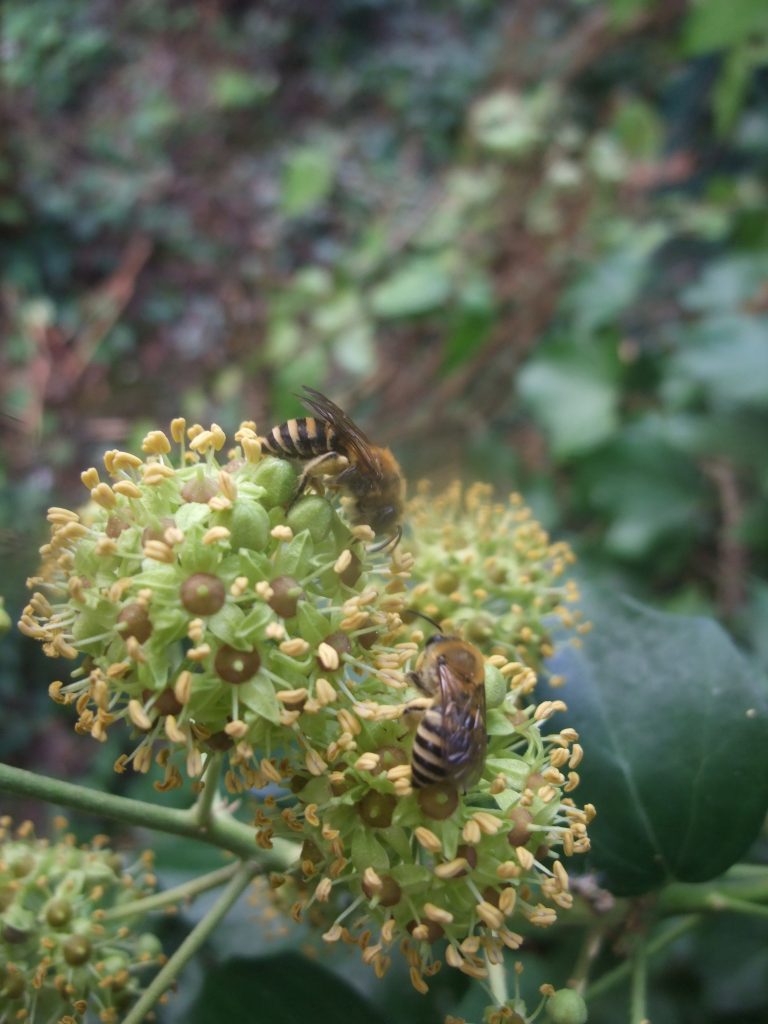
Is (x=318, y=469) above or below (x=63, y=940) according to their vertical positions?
above

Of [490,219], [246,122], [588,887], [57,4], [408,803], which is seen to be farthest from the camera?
[246,122]

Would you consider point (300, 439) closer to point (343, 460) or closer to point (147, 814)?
point (343, 460)

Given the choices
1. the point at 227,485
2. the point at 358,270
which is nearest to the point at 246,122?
the point at 358,270

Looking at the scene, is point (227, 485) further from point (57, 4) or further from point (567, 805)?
point (57, 4)

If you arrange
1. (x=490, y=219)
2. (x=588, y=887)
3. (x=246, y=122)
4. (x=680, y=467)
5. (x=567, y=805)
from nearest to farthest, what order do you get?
1. (x=567, y=805)
2. (x=588, y=887)
3. (x=680, y=467)
4. (x=490, y=219)
5. (x=246, y=122)

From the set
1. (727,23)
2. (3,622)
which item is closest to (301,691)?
(3,622)

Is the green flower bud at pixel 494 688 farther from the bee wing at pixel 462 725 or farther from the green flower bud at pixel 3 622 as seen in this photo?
the green flower bud at pixel 3 622

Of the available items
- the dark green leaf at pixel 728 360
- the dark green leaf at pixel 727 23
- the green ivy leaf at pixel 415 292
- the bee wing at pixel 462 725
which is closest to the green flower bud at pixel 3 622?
the bee wing at pixel 462 725
